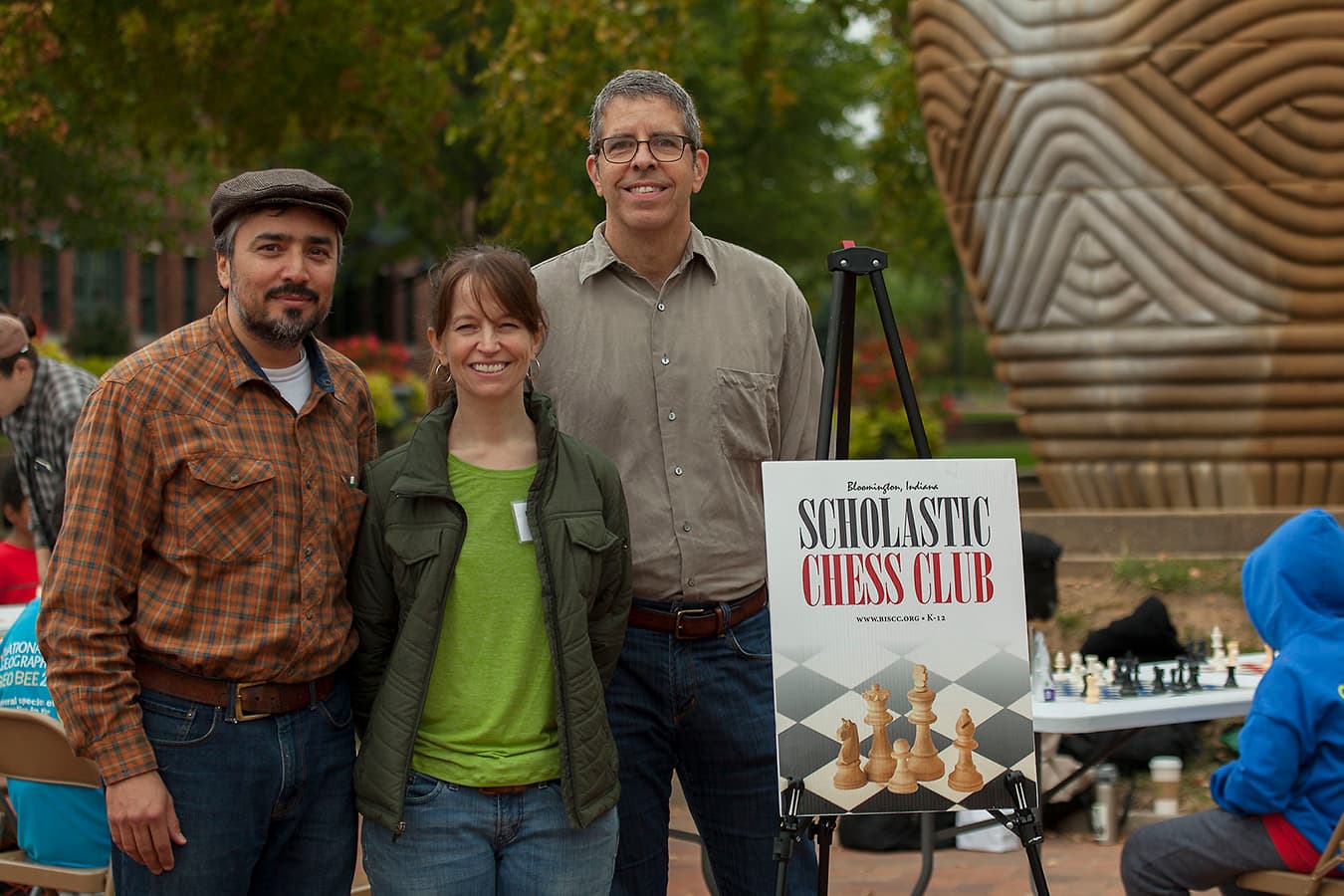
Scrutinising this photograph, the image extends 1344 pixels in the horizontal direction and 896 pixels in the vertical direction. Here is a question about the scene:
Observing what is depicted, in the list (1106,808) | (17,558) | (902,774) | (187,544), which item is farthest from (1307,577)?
(17,558)

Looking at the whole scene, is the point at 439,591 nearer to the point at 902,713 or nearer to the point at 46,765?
the point at 902,713

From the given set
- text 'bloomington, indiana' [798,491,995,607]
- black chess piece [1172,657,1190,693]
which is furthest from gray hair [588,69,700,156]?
black chess piece [1172,657,1190,693]

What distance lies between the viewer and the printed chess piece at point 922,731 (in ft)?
10.5

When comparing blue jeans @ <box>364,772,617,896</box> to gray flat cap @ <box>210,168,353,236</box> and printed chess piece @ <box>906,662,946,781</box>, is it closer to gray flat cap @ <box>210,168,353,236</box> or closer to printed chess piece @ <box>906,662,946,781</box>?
printed chess piece @ <box>906,662,946,781</box>

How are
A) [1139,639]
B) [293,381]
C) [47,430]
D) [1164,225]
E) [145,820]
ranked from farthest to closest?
[1164,225] < [1139,639] < [47,430] < [293,381] < [145,820]

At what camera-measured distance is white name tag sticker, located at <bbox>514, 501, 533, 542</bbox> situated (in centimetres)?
294

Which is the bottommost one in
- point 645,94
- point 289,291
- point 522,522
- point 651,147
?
point 522,522

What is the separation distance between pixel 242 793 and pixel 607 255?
4.36ft

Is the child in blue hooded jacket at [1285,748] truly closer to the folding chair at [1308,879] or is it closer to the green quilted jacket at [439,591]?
the folding chair at [1308,879]

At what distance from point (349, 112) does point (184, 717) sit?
1179cm

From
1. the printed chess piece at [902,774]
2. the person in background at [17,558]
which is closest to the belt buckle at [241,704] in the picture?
the printed chess piece at [902,774]

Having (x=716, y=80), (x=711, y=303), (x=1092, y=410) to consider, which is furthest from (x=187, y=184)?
(x=711, y=303)

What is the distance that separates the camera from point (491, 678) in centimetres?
291

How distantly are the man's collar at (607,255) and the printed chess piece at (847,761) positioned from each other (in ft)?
3.29
